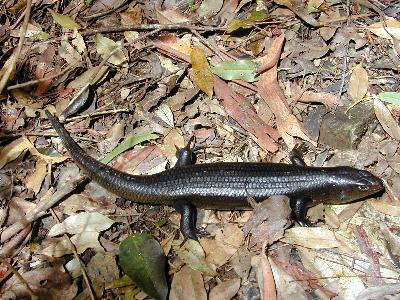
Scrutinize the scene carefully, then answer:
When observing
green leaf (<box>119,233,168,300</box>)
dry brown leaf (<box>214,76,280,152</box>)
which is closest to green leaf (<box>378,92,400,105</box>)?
dry brown leaf (<box>214,76,280,152</box>)

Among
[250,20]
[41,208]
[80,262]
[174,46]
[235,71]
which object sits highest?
[250,20]

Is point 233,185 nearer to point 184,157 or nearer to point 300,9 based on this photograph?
point 184,157

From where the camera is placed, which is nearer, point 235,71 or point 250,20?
point 235,71

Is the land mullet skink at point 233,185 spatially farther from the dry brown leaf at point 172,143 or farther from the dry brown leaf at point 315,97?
the dry brown leaf at point 315,97

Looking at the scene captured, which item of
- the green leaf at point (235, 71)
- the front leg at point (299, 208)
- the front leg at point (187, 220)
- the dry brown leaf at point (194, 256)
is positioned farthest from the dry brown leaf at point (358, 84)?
the dry brown leaf at point (194, 256)

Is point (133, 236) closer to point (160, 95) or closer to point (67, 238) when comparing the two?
point (67, 238)

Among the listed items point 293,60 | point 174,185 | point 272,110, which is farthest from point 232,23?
point 174,185

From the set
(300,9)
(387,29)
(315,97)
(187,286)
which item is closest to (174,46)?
(300,9)
